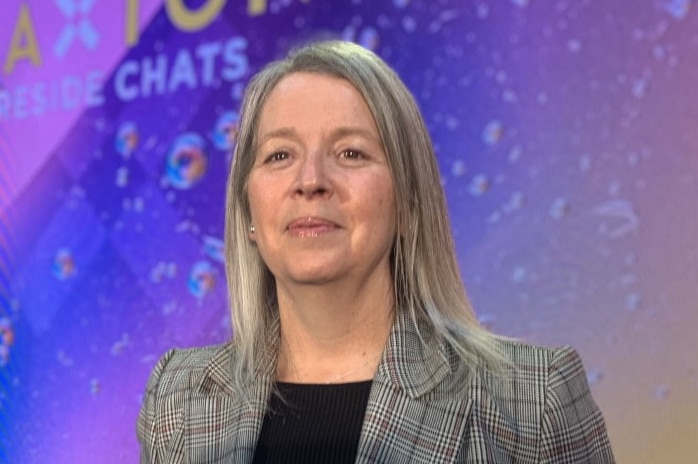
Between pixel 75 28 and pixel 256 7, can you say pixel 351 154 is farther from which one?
pixel 75 28

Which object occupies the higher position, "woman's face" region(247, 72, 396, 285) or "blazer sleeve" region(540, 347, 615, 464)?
"woman's face" region(247, 72, 396, 285)

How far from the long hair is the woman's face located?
0.02 m

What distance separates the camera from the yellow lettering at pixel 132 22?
8.27 ft

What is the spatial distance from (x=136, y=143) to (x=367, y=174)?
1316 millimetres

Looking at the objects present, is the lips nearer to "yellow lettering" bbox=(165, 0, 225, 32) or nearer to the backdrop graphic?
the backdrop graphic

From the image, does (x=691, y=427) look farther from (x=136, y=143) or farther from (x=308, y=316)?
(x=136, y=143)

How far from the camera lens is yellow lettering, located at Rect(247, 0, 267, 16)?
2.35m

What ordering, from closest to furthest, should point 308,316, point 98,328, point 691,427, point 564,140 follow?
point 308,316, point 691,427, point 564,140, point 98,328

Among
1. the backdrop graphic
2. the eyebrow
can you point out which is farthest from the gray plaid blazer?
the backdrop graphic

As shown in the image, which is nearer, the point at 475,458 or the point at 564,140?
the point at 475,458

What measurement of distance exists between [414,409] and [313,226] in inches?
11.6

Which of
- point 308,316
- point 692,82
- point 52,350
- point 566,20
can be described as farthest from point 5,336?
point 692,82

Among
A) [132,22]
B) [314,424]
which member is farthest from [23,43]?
[314,424]

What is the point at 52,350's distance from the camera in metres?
2.49
